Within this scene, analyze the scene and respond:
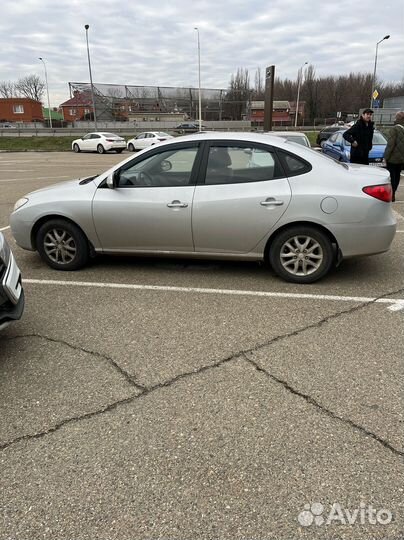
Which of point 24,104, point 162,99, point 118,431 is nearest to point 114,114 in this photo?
point 162,99

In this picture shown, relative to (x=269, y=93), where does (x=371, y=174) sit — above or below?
below

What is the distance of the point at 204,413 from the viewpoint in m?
2.71

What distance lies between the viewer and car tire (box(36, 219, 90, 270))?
5070 mm

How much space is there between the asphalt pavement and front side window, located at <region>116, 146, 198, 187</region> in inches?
46.5

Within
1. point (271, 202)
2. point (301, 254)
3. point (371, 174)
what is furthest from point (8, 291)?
point (371, 174)

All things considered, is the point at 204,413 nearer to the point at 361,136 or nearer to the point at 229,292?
the point at 229,292

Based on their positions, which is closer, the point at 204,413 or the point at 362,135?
the point at 204,413

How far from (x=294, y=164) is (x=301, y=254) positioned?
95 centimetres

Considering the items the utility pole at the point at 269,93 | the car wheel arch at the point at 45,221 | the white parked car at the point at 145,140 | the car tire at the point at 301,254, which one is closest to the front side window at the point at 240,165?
the car tire at the point at 301,254

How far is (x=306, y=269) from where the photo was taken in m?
4.68

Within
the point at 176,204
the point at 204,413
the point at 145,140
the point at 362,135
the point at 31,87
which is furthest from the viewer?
the point at 31,87

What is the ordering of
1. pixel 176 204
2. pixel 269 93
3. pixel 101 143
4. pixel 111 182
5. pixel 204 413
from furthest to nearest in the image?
pixel 101 143 → pixel 269 93 → pixel 111 182 → pixel 176 204 → pixel 204 413

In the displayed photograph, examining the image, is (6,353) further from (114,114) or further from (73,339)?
(114,114)

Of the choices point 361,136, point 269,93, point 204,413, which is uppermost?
point 269,93
